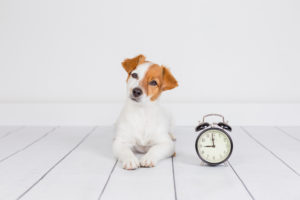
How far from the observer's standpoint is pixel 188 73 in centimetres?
231

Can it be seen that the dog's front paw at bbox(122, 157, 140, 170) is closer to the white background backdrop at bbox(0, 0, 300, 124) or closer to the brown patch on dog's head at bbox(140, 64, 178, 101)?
the brown patch on dog's head at bbox(140, 64, 178, 101)

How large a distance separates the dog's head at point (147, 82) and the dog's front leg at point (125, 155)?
8.0 inches

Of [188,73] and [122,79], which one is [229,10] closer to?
[188,73]

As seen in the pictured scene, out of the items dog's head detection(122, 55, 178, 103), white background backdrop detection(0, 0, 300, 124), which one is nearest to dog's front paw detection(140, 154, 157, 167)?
dog's head detection(122, 55, 178, 103)

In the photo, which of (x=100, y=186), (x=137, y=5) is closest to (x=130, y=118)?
(x=100, y=186)

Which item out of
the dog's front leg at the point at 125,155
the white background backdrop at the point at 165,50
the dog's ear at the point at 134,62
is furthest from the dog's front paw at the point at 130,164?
the white background backdrop at the point at 165,50

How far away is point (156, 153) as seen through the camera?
4.70 ft

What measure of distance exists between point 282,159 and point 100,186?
2.51 feet

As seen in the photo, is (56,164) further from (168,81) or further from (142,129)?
(168,81)

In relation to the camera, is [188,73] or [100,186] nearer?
[100,186]

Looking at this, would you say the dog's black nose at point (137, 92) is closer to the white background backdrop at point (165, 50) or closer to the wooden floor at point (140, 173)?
the wooden floor at point (140, 173)

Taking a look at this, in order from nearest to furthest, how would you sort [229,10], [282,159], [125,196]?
[125,196] → [282,159] → [229,10]

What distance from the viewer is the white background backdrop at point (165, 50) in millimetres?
2289

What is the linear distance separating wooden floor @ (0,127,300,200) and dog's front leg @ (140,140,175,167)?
0.08ft
